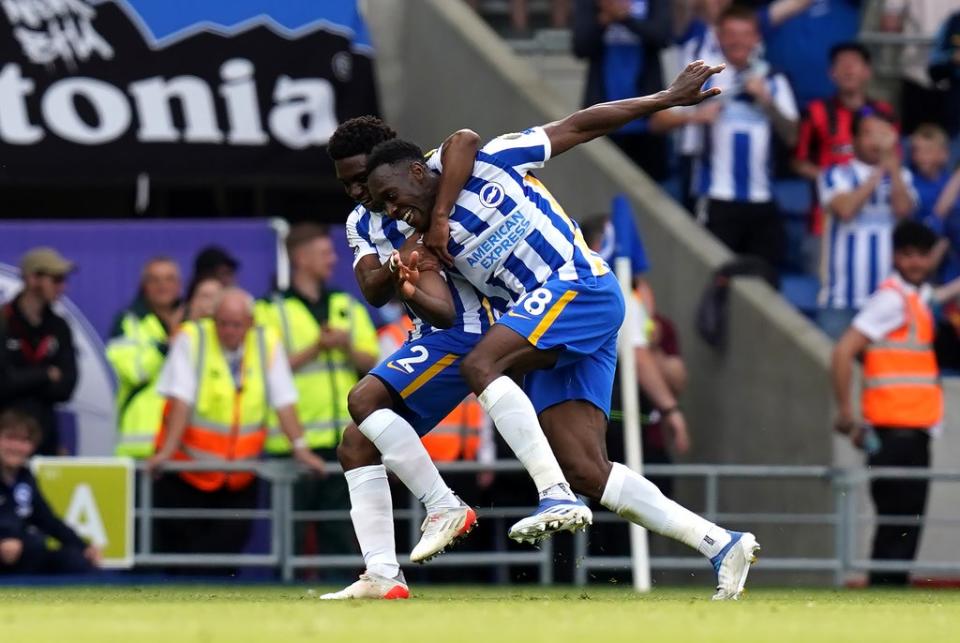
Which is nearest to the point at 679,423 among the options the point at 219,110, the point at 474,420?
the point at 474,420

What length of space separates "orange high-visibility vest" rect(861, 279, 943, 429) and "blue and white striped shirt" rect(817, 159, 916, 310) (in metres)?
1.46

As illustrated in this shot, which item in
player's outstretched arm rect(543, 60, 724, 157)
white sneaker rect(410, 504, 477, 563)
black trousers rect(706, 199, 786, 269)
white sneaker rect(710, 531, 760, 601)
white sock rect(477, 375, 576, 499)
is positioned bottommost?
white sneaker rect(710, 531, 760, 601)

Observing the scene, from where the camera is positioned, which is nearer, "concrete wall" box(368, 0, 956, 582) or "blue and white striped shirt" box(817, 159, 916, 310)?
"concrete wall" box(368, 0, 956, 582)

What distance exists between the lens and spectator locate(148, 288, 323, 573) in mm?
12844

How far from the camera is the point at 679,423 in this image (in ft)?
42.6

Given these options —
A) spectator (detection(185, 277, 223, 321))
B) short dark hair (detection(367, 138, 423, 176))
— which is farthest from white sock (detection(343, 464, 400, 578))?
spectator (detection(185, 277, 223, 321))

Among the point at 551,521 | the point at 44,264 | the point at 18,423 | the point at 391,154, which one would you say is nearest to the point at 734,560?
the point at 551,521

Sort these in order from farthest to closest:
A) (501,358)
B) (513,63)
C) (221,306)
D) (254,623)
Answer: (513,63)
(221,306)
(501,358)
(254,623)

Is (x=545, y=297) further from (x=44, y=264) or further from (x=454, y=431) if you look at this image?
(x=44, y=264)

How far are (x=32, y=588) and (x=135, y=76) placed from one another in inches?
168

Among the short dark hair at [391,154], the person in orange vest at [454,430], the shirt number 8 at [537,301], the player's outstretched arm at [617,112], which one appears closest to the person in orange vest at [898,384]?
the person in orange vest at [454,430]

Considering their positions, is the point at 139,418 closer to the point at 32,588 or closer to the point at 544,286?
the point at 32,588

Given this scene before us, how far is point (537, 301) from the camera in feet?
27.8

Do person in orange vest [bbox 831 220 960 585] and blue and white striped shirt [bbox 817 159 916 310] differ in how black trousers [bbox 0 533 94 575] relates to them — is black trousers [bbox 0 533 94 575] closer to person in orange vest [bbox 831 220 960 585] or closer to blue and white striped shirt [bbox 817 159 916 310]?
person in orange vest [bbox 831 220 960 585]
